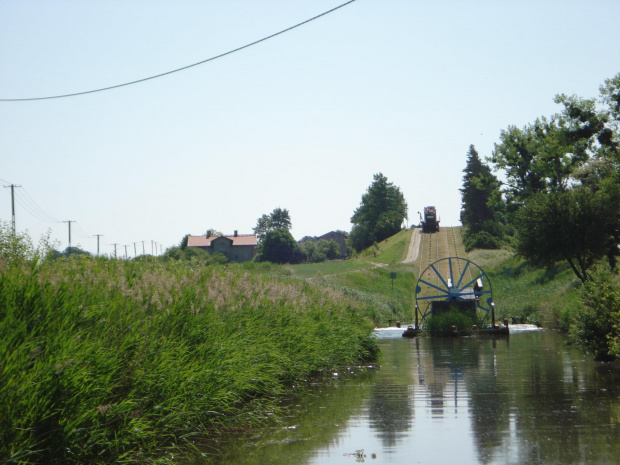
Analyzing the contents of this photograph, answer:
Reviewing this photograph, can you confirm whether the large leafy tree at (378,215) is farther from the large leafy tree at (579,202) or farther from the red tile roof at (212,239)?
the large leafy tree at (579,202)

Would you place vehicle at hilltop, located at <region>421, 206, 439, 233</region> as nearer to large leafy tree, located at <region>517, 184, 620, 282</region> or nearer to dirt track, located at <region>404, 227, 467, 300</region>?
dirt track, located at <region>404, 227, 467, 300</region>

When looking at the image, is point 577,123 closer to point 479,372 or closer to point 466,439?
point 479,372

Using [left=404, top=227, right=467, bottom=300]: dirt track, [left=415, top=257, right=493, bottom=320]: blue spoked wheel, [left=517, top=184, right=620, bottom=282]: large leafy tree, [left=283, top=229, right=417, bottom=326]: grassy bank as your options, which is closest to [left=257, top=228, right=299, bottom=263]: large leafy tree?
[left=283, top=229, right=417, bottom=326]: grassy bank

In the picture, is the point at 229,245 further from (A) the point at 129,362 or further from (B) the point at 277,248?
(A) the point at 129,362

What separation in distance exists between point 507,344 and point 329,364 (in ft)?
37.1

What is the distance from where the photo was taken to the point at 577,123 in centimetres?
4394

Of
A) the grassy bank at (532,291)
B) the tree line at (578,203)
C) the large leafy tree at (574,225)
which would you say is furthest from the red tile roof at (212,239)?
the large leafy tree at (574,225)

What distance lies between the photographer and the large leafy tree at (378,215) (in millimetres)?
127250

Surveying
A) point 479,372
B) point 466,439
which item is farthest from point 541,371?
point 466,439

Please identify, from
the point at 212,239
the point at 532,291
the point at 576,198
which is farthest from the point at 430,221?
the point at 576,198

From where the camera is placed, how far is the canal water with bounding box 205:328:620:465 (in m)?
7.68

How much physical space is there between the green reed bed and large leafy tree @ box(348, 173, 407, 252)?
374 ft

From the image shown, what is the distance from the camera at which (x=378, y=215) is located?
134000mm

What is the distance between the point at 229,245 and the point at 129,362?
5766 inches
